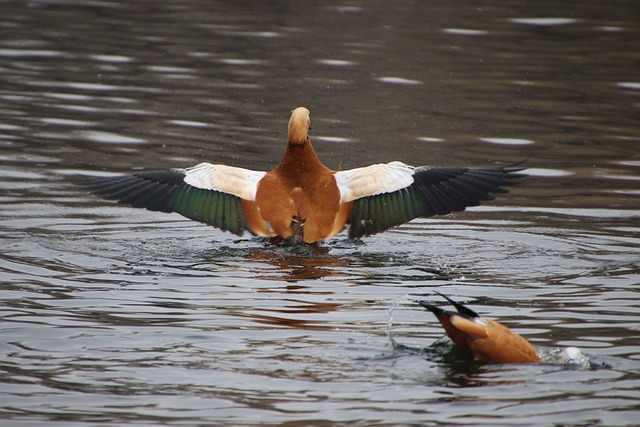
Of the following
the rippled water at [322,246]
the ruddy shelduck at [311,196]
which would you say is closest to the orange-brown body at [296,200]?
the ruddy shelduck at [311,196]

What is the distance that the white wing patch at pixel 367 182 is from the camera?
8930mm

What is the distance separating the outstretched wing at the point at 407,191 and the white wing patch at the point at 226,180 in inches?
26.1

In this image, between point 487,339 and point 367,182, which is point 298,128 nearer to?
point 367,182

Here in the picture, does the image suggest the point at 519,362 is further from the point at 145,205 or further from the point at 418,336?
the point at 145,205

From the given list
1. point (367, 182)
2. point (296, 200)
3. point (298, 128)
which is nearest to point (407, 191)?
point (367, 182)

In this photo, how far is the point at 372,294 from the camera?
7605 mm

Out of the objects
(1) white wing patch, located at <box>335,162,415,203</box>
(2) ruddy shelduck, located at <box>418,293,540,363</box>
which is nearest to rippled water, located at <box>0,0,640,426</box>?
(2) ruddy shelduck, located at <box>418,293,540,363</box>

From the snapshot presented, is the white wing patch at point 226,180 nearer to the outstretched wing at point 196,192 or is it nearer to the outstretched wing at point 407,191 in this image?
the outstretched wing at point 196,192

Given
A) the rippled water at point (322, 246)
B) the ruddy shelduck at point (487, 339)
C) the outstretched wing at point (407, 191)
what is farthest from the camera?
the outstretched wing at point (407, 191)

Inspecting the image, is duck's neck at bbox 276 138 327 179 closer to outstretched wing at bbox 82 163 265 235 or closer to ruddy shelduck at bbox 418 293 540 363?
outstretched wing at bbox 82 163 265 235

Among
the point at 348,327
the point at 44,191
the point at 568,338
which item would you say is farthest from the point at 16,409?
the point at 44,191

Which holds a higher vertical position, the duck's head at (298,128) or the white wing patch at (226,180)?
the duck's head at (298,128)

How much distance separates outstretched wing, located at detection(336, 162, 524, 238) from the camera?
29.1ft

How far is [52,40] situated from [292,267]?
33.8ft
